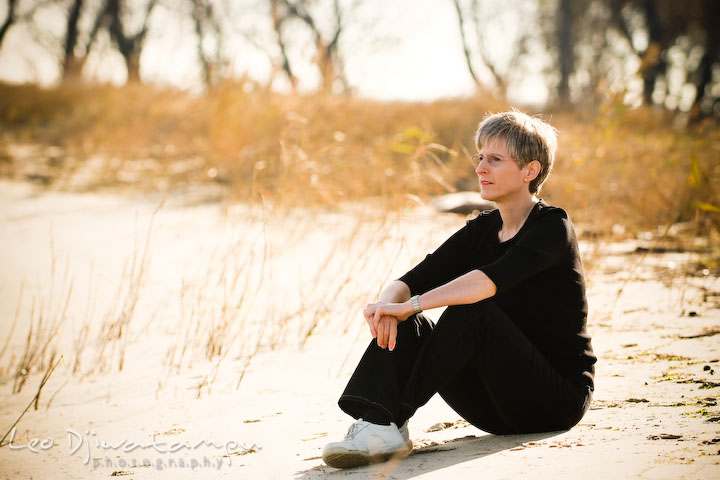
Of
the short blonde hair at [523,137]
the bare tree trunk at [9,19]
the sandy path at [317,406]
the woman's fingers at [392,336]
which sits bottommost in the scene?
the sandy path at [317,406]

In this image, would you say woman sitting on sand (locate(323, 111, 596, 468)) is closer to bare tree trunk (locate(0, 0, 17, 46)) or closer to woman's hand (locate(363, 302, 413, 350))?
woman's hand (locate(363, 302, 413, 350))

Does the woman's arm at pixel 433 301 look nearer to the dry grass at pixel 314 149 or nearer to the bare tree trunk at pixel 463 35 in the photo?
the dry grass at pixel 314 149

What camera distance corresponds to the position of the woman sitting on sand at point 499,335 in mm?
2146

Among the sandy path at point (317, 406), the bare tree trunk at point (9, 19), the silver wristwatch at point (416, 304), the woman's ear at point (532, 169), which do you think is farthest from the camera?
the bare tree trunk at point (9, 19)

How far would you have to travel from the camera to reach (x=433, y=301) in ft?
7.29

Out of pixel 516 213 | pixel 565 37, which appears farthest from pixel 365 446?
pixel 565 37

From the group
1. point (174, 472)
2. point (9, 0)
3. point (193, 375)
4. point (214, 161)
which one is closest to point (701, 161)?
point (214, 161)

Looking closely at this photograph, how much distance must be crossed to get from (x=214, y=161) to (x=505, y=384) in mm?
7348

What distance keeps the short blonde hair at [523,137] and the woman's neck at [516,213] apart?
65 mm

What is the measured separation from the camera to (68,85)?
1202cm

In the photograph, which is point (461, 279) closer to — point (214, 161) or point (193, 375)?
point (193, 375)

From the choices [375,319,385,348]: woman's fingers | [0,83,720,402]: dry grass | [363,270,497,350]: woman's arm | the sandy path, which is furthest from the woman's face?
[0,83,720,402]: dry grass

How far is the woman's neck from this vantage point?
242cm

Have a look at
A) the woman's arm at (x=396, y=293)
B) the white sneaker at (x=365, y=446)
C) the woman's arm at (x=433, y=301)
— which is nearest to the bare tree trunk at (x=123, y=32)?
the woman's arm at (x=396, y=293)
